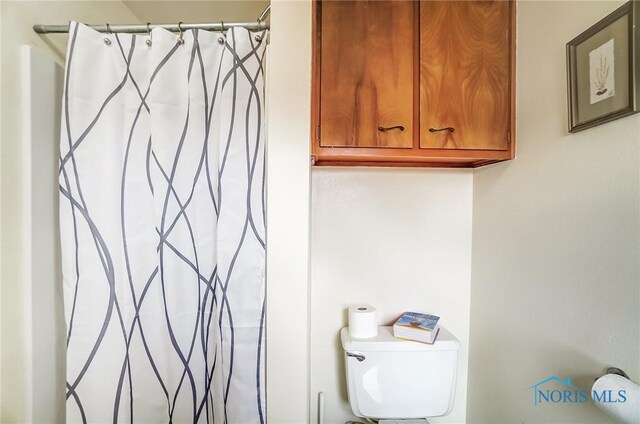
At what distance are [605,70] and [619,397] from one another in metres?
0.74

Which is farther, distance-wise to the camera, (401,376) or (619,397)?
(401,376)

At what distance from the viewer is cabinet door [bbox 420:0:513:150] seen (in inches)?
35.9

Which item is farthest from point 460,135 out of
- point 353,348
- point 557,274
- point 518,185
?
point 353,348

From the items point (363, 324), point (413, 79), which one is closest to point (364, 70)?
point (413, 79)

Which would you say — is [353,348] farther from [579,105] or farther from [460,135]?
[579,105]

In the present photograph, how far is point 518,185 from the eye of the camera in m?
0.94

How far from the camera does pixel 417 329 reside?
3.45 feet

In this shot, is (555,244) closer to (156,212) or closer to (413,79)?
(413,79)

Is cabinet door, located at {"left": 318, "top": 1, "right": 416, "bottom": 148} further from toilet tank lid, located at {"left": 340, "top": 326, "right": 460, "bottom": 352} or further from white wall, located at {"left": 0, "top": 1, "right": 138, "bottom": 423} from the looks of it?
white wall, located at {"left": 0, "top": 1, "right": 138, "bottom": 423}

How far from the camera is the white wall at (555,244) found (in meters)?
0.60

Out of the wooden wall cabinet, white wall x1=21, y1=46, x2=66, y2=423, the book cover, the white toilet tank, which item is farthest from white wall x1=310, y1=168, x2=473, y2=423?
white wall x1=21, y1=46, x2=66, y2=423

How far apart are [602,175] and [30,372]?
5.86 ft

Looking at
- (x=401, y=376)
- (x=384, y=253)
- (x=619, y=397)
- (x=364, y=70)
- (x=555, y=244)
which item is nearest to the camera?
(x=619, y=397)

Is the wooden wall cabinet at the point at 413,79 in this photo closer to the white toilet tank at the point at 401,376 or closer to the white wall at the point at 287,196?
the white wall at the point at 287,196
